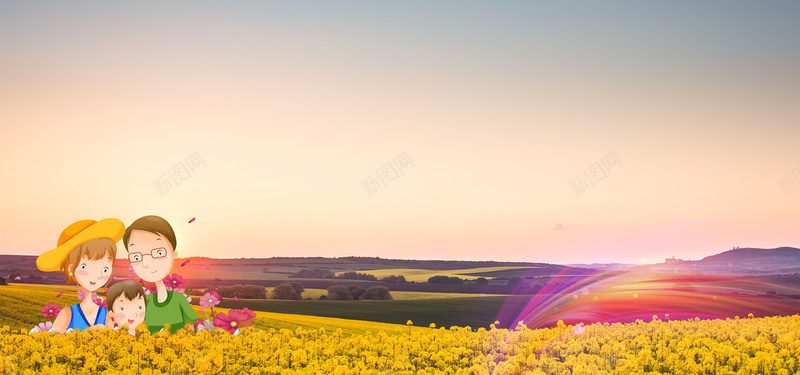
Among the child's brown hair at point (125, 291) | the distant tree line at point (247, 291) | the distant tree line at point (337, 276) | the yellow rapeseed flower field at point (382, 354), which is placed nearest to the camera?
the yellow rapeseed flower field at point (382, 354)

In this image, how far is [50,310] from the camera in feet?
31.0

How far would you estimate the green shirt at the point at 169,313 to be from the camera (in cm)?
950

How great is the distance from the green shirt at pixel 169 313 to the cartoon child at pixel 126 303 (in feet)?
0.55

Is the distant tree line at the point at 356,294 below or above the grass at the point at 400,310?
above

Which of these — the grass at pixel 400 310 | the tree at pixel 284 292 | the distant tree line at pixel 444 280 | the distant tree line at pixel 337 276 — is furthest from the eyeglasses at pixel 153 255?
the distant tree line at pixel 444 280

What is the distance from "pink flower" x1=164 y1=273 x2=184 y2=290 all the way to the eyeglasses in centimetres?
50

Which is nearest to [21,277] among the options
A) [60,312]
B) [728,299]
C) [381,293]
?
[60,312]

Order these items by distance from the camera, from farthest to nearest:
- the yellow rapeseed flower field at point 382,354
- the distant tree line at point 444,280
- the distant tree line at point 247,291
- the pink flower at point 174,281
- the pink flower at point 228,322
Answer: the distant tree line at point 444,280, the distant tree line at point 247,291, the pink flower at point 228,322, the pink flower at point 174,281, the yellow rapeseed flower field at point 382,354

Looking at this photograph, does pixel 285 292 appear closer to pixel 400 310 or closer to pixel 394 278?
pixel 400 310

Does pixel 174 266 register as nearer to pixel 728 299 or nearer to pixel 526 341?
pixel 526 341

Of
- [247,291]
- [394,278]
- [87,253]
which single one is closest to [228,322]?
[87,253]

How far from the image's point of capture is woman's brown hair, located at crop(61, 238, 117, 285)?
938cm

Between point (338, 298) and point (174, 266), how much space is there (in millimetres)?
28185

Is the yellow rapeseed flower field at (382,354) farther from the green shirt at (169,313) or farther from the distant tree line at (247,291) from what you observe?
the distant tree line at (247,291)
